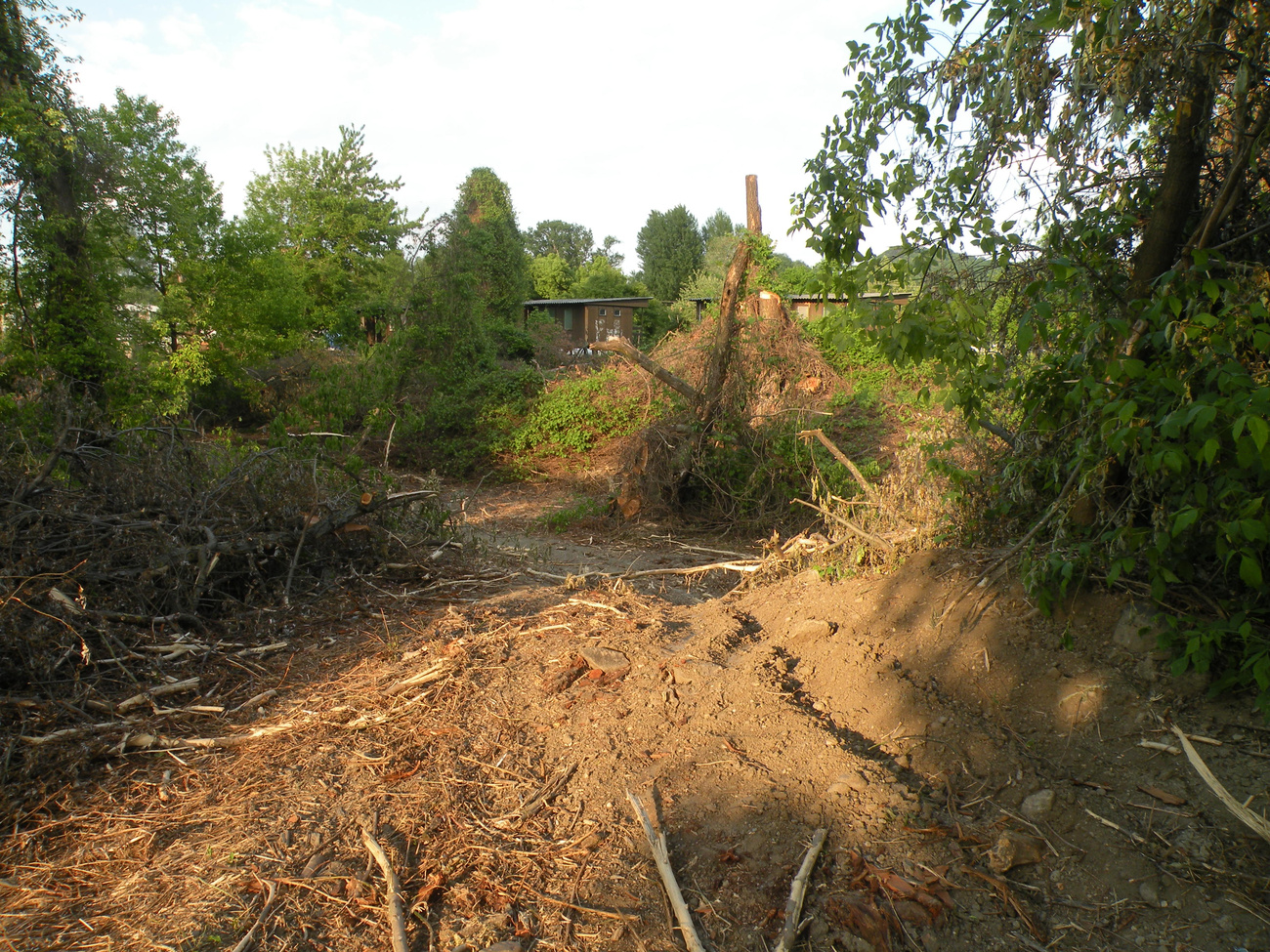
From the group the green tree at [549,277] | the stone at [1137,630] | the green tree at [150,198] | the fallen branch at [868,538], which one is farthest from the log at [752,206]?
the green tree at [549,277]

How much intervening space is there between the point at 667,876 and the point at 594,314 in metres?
36.1

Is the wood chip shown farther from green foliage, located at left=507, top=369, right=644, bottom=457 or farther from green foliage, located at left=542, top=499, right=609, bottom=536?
green foliage, located at left=507, top=369, right=644, bottom=457

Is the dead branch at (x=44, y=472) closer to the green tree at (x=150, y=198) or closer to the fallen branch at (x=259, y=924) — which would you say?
the fallen branch at (x=259, y=924)

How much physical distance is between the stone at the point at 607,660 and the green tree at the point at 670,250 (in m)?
46.4

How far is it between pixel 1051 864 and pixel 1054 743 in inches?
20.1

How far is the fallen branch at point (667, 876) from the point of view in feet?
6.90

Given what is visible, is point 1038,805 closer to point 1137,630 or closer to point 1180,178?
point 1137,630

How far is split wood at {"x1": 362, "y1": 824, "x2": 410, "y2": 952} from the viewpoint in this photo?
213 centimetres

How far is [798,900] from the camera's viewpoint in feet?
7.13

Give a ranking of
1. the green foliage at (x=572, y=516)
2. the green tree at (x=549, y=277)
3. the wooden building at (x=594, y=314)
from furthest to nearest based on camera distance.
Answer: the green tree at (x=549, y=277), the wooden building at (x=594, y=314), the green foliage at (x=572, y=516)

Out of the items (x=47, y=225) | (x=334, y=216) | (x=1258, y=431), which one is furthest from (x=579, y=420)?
(x=334, y=216)

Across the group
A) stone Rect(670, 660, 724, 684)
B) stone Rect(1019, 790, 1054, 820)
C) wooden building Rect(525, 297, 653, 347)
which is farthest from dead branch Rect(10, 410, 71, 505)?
wooden building Rect(525, 297, 653, 347)

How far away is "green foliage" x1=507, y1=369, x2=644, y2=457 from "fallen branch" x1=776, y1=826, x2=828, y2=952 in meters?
11.7

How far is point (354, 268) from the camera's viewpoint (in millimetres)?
30641
